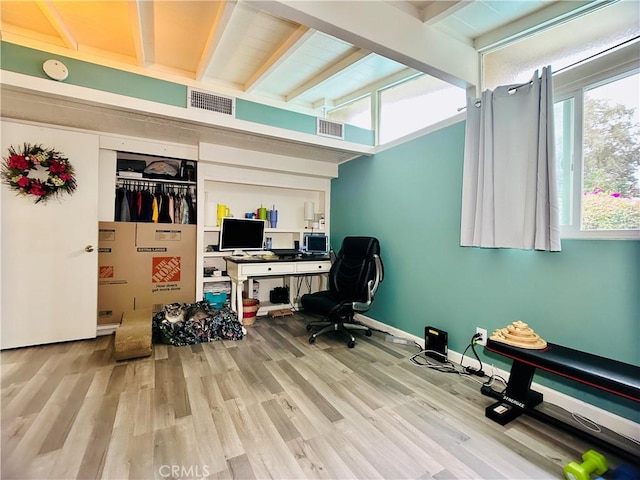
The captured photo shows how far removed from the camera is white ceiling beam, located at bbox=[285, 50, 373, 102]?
2.75 m

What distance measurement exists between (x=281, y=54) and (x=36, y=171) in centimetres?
261

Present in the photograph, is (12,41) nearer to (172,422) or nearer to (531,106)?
(172,422)

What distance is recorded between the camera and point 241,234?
3795 millimetres

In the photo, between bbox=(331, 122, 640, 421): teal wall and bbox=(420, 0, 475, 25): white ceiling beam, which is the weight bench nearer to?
bbox=(331, 122, 640, 421): teal wall

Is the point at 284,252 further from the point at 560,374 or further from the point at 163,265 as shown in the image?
the point at 560,374

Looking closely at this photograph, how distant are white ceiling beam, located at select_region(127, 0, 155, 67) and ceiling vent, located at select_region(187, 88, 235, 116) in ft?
1.68

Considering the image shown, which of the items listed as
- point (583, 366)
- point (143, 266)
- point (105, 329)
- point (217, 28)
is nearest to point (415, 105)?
point (217, 28)

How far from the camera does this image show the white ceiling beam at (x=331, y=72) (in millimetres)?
2750

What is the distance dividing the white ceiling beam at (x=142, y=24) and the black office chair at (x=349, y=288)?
2.71m

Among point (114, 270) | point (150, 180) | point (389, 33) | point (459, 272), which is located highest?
point (389, 33)

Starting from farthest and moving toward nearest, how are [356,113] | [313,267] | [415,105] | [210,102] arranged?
1. [356,113]
2. [313,267]
3. [415,105]
4. [210,102]

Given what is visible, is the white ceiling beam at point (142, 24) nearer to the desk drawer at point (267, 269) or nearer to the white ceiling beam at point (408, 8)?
the white ceiling beam at point (408, 8)

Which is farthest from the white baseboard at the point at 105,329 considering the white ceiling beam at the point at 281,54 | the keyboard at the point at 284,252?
the white ceiling beam at the point at 281,54

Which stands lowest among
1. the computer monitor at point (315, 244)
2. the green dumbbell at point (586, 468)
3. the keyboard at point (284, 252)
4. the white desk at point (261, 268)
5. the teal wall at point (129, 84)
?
the green dumbbell at point (586, 468)
